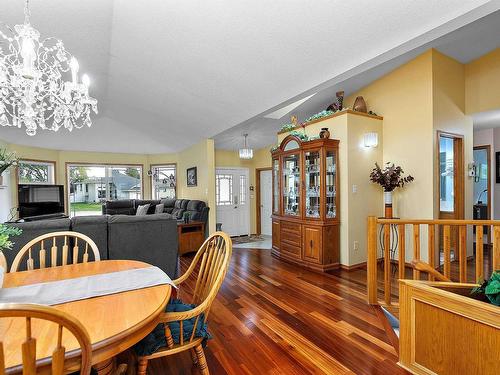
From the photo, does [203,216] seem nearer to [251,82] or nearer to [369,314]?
[251,82]

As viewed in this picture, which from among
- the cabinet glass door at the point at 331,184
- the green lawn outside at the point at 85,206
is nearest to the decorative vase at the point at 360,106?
the cabinet glass door at the point at 331,184

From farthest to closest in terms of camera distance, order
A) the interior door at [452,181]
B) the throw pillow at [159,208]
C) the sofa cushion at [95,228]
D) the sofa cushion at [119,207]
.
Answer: the sofa cushion at [119,207], the throw pillow at [159,208], the interior door at [452,181], the sofa cushion at [95,228]

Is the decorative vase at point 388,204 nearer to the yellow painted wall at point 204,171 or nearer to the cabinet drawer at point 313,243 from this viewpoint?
the cabinet drawer at point 313,243

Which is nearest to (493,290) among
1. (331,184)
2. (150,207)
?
(331,184)

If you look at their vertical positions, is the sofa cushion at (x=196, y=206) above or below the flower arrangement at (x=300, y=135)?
below

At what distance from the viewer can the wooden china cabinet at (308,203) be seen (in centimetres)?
391

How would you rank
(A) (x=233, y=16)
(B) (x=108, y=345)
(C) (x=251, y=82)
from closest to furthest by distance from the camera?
(B) (x=108, y=345), (A) (x=233, y=16), (C) (x=251, y=82)

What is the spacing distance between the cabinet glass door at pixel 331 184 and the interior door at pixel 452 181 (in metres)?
1.51

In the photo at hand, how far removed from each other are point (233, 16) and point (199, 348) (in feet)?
8.80

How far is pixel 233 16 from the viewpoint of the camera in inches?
96.8

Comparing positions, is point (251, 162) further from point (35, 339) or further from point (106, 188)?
point (35, 339)

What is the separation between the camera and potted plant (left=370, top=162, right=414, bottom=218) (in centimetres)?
381

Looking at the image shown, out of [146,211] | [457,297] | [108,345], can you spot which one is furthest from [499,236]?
[146,211]

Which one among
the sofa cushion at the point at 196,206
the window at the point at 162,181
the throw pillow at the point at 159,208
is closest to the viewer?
the sofa cushion at the point at 196,206
